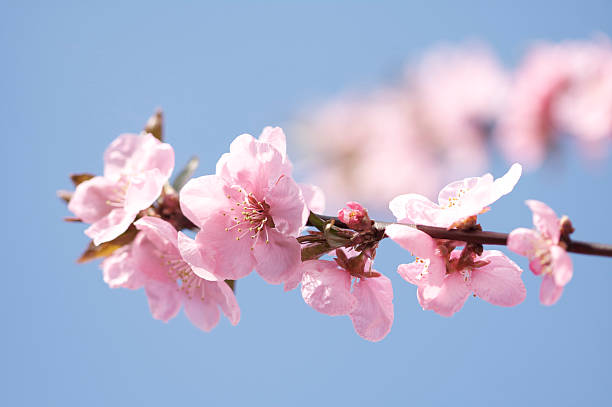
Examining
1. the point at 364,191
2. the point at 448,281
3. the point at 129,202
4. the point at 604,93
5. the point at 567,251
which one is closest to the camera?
the point at 567,251

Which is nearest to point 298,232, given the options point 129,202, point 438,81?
point 129,202

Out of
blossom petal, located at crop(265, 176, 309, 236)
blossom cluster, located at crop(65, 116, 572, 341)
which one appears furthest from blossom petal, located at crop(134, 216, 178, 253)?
blossom petal, located at crop(265, 176, 309, 236)

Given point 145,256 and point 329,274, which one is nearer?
point 329,274

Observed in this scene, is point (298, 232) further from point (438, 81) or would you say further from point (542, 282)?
point (438, 81)

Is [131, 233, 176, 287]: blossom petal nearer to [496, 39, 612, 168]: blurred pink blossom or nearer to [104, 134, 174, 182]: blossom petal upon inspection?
[104, 134, 174, 182]: blossom petal

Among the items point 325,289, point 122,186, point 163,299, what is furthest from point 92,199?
point 325,289

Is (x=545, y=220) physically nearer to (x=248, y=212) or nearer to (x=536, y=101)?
(x=248, y=212)
